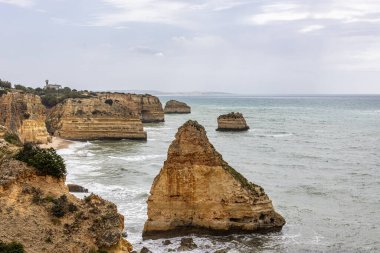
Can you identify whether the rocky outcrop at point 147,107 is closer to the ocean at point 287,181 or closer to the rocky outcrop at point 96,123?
the ocean at point 287,181

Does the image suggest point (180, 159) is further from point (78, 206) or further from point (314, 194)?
point (314, 194)

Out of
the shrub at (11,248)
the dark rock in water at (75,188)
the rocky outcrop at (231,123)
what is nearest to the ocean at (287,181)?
the dark rock in water at (75,188)

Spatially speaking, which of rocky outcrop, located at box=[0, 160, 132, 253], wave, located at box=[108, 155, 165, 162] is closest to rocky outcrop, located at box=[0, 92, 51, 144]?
wave, located at box=[108, 155, 165, 162]

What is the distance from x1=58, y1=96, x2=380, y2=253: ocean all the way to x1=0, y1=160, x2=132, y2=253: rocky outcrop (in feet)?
28.8

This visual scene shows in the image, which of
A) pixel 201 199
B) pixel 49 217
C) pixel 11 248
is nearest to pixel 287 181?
pixel 201 199

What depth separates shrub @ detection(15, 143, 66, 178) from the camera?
18062 mm

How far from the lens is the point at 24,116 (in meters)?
61.5

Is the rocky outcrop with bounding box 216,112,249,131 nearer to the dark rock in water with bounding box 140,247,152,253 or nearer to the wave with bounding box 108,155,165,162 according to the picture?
the wave with bounding box 108,155,165,162

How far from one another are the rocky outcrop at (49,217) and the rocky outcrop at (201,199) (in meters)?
9.92

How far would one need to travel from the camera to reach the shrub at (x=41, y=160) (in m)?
18.1

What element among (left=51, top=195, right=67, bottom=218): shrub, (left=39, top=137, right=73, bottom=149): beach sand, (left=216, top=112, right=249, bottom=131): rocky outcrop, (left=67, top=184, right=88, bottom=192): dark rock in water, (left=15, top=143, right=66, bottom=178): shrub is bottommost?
(left=67, top=184, right=88, bottom=192): dark rock in water

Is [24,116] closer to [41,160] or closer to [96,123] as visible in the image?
[96,123]

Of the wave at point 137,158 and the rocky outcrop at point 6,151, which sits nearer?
the rocky outcrop at point 6,151

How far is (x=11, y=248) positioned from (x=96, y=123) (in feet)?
205
